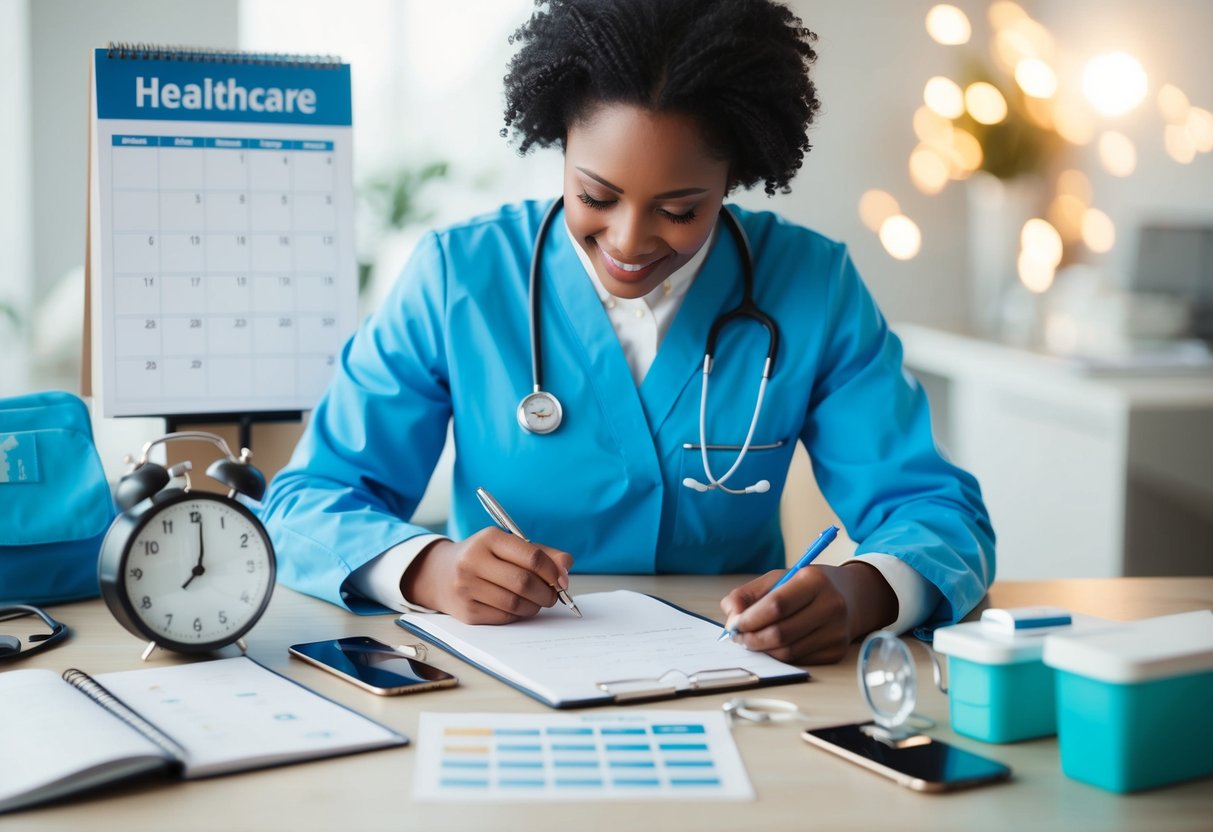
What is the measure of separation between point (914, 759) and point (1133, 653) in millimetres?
155

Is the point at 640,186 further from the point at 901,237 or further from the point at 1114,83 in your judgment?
the point at 901,237

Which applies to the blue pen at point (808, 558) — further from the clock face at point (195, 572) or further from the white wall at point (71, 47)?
the white wall at point (71, 47)

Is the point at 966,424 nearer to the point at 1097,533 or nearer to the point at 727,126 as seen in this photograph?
the point at 1097,533

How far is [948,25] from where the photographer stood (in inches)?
156

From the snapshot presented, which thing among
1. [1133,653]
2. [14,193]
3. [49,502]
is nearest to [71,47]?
[14,193]

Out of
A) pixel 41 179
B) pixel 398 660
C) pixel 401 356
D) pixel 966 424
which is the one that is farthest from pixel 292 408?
pixel 41 179

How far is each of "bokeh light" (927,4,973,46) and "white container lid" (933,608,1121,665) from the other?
11.2 feet

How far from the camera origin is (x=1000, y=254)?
3.82 meters

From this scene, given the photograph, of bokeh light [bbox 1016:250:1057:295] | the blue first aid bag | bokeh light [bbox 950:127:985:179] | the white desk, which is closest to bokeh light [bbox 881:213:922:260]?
bokeh light [bbox 950:127:985:179]

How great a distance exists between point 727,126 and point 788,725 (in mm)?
645

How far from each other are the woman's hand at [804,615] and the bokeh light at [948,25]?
127 inches

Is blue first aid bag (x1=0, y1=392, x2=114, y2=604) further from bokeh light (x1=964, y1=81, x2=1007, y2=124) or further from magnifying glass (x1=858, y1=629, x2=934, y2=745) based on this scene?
bokeh light (x1=964, y1=81, x2=1007, y2=124)

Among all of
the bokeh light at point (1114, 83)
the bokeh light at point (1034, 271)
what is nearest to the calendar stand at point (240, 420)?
the bokeh light at point (1114, 83)

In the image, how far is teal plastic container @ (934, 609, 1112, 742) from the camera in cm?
A: 86
